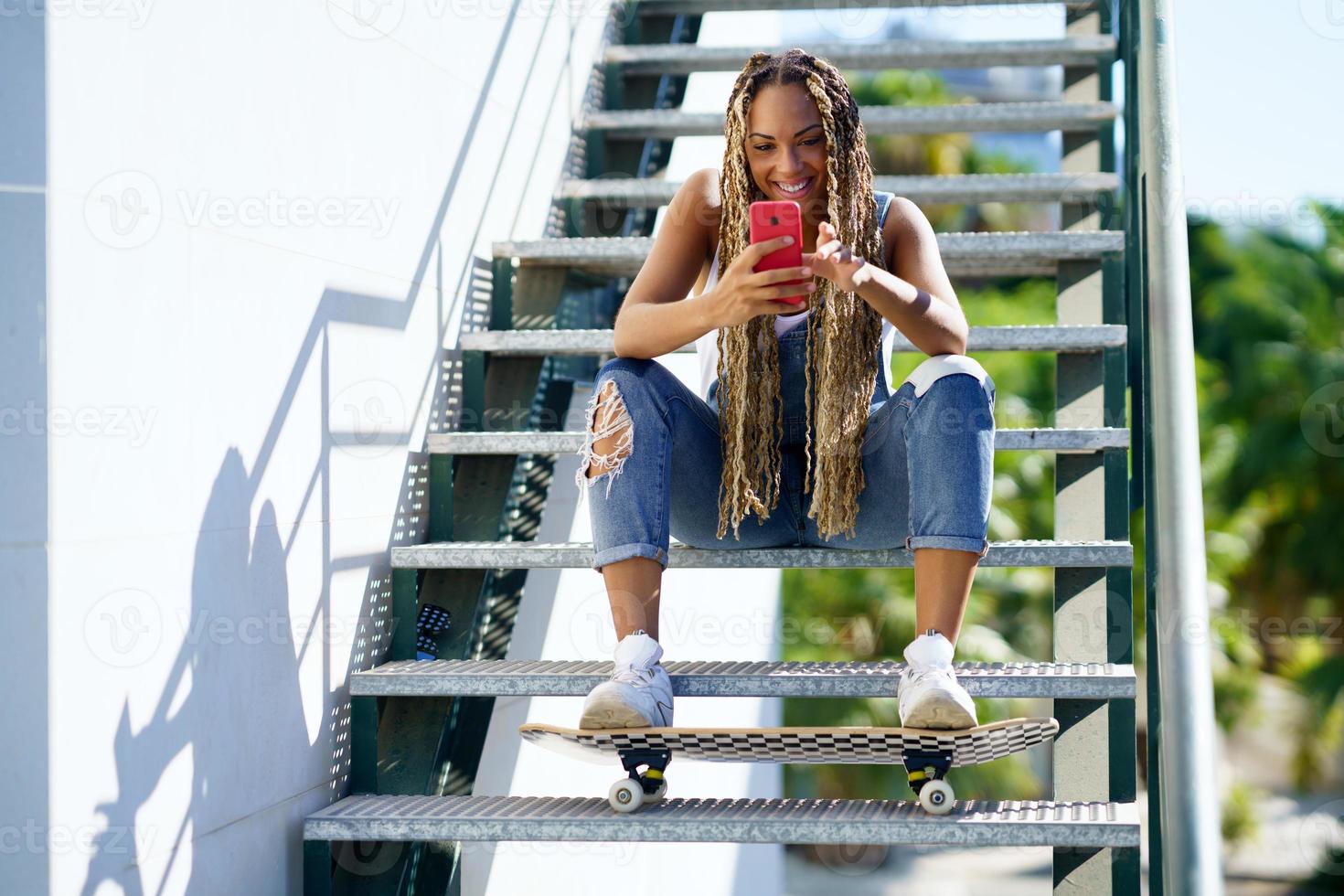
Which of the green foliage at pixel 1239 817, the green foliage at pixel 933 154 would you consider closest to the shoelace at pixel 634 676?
the green foliage at pixel 933 154

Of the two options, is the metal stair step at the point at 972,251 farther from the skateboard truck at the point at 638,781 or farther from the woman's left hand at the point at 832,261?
the skateboard truck at the point at 638,781

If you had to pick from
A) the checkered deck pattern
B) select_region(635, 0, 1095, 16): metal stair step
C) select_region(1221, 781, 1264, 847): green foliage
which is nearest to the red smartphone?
the checkered deck pattern

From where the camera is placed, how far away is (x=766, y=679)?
208 cm

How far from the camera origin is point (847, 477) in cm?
211

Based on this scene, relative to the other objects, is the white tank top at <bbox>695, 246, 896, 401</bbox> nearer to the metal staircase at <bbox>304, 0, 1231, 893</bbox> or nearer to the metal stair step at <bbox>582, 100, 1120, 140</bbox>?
the metal staircase at <bbox>304, 0, 1231, 893</bbox>

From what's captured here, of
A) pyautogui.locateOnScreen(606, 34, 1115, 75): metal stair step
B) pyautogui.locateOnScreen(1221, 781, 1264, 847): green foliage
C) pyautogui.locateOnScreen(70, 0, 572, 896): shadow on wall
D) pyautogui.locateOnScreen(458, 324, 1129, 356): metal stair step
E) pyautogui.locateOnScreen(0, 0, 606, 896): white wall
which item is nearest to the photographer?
pyautogui.locateOnScreen(0, 0, 606, 896): white wall

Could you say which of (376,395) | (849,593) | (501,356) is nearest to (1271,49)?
(501,356)

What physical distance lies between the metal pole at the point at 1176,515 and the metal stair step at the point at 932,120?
1.27m

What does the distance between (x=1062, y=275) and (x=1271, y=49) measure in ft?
10.6

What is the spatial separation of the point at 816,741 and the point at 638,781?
26cm

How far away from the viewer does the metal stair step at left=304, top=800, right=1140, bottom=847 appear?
1.86m

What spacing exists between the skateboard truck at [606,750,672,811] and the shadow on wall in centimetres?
50

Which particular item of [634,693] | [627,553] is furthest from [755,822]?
[627,553]

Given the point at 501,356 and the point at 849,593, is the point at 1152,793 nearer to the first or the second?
the point at 501,356
